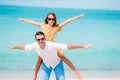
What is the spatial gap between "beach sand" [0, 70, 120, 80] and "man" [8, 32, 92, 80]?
5.71ft

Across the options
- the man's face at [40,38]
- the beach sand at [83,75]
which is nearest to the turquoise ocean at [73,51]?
the beach sand at [83,75]

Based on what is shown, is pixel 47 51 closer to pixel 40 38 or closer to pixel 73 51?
pixel 40 38

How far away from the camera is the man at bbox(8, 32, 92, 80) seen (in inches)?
144

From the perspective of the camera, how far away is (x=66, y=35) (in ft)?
33.9

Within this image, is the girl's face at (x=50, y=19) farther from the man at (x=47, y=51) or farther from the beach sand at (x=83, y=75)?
the beach sand at (x=83, y=75)

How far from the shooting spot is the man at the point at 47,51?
12.0 ft

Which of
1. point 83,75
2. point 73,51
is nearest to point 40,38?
point 83,75

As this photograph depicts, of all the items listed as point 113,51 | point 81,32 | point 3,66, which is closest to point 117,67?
point 113,51

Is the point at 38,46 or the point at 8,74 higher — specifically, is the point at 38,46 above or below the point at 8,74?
above

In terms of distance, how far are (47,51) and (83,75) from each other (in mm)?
2489

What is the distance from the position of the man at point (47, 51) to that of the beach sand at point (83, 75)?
174cm

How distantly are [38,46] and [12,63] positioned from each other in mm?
→ 3651

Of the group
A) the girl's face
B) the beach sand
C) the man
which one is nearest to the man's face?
the man

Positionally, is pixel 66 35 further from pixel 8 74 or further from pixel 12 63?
pixel 8 74
